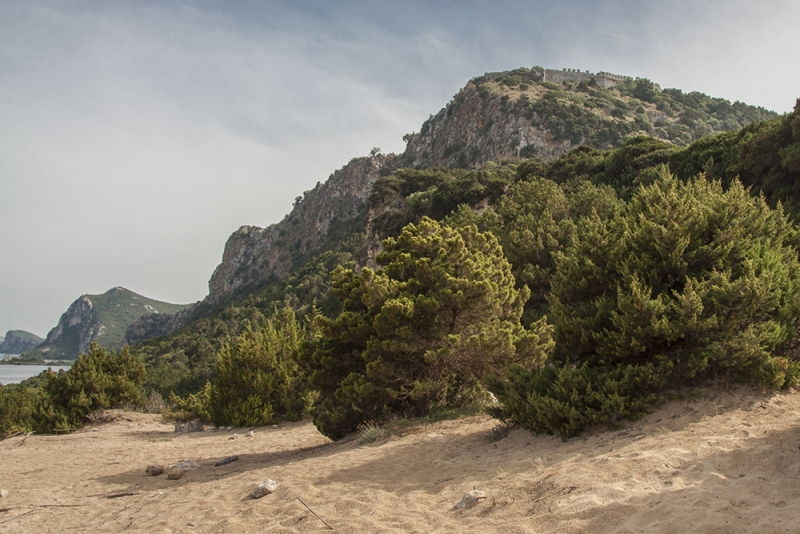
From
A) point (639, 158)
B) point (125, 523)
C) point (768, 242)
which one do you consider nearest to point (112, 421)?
point (125, 523)

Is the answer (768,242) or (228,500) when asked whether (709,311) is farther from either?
(228,500)

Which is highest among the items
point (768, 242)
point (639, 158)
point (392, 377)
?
point (639, 158)

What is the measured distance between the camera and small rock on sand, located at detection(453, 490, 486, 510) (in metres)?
5.00

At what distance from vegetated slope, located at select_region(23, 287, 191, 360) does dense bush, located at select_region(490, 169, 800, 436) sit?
151 m

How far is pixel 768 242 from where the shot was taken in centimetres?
759

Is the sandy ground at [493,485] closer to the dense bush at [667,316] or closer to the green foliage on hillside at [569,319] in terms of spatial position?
the dense bush at [667,316]

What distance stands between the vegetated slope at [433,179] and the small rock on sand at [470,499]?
44.6 ft

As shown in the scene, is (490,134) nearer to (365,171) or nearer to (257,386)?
(365,171)

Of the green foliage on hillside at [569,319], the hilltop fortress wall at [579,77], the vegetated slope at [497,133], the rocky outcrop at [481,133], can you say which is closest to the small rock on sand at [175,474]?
the green foliage on hillside at [569,319]

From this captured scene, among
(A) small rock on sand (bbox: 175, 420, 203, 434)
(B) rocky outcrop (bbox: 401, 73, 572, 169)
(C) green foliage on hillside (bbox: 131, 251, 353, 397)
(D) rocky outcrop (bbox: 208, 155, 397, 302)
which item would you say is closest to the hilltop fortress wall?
(B) rocky outcrop (bbox: 401, 73, 572, 169)

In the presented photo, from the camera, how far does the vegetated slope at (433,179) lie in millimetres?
34594

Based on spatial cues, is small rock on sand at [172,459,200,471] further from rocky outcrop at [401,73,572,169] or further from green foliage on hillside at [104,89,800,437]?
rocky outcrop at [401,73,572,169]

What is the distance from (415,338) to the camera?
388 inches

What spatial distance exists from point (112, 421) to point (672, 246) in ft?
65.2
